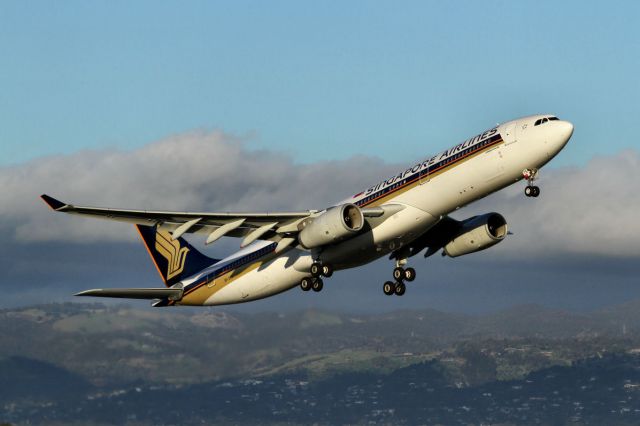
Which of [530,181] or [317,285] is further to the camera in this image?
[317,285]

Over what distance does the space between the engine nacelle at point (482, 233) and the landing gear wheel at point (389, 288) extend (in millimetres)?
4402

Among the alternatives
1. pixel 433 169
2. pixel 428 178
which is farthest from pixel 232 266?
A: pixel 433 169

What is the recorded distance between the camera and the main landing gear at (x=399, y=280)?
191 feet

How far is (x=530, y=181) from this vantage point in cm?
4828

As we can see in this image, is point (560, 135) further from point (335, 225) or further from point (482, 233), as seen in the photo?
point (335, 225)

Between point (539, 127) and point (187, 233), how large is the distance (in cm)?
1902

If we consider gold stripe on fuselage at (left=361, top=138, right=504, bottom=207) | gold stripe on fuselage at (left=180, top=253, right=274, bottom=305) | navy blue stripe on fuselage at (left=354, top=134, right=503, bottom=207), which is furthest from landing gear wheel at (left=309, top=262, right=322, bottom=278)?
gold stripe on fuselage at (left=180, top=253, right=274, bottom=305)

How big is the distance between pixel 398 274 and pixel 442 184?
33.2 ft

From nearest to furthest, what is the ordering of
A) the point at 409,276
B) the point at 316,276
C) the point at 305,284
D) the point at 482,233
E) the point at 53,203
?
1. the point at 53,203
2. the point at 316,276
3. the point at 305,284
4. the point at 482,233
5. the point at 409,276

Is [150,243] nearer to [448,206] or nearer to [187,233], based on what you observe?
[187,233]

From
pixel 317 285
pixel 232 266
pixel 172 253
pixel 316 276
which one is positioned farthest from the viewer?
pixel 172 253

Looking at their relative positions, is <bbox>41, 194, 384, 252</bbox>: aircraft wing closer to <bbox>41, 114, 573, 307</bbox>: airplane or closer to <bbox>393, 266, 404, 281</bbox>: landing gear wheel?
<bbox>41, 114, 573, 307</bbox>: airplane

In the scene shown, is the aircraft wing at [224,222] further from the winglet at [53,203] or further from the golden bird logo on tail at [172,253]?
the golden bird logo on tail at [172,253]

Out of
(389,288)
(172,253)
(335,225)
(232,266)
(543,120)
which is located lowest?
(389,288)
